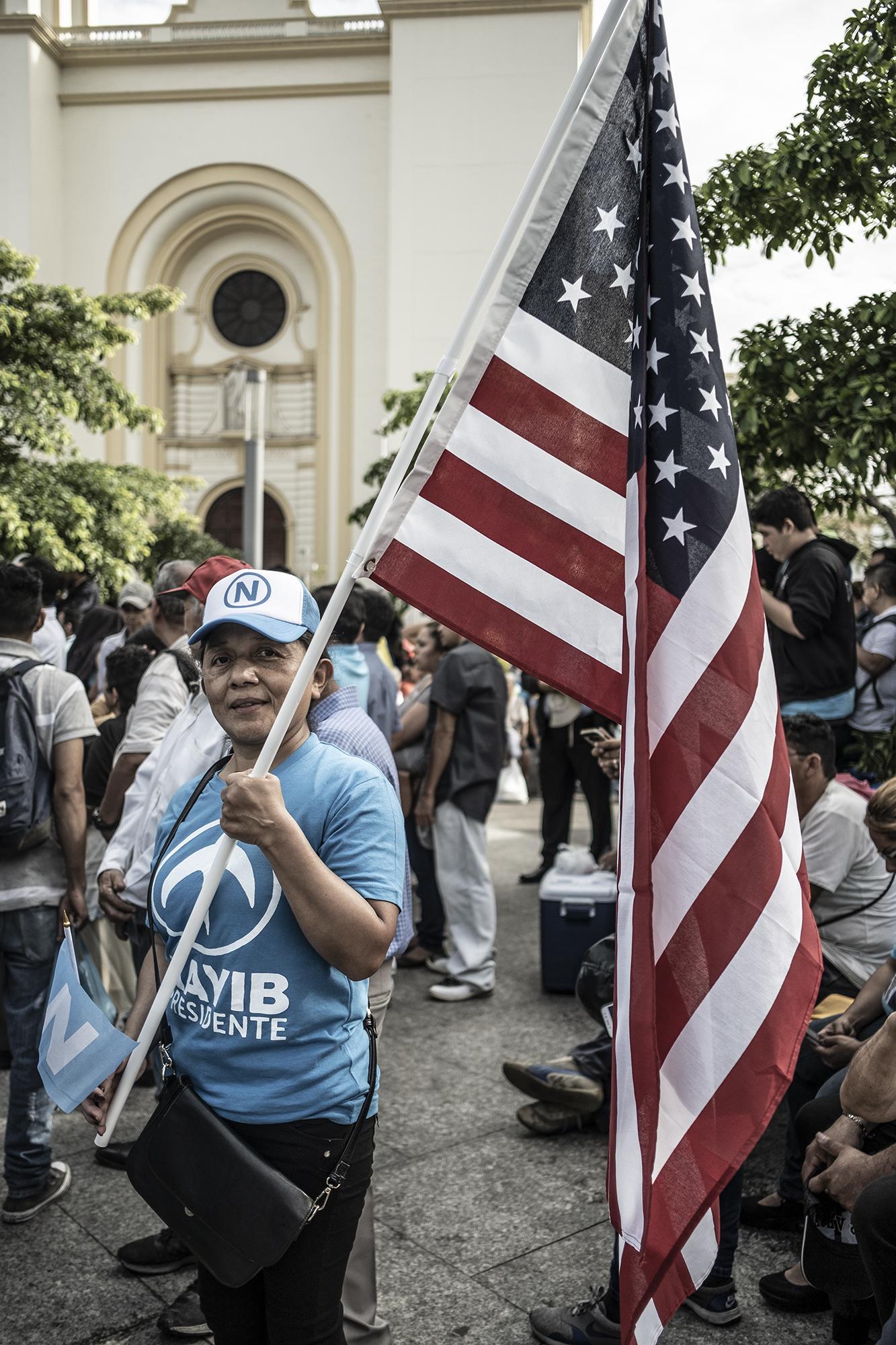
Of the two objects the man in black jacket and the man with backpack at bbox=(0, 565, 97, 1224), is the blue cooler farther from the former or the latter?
the man with backpack at bbox=(0, 565, 97, 1224)

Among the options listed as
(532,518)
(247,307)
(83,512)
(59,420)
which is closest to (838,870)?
(532,518)

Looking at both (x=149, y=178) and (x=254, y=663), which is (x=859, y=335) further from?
(x=149, y=178)

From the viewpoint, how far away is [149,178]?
99.3 feet

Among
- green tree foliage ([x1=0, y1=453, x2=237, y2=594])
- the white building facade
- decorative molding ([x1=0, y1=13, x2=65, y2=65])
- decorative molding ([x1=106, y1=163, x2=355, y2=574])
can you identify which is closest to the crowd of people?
green tree foliage ([x1=0, y1=453, x2=237, y2=594])

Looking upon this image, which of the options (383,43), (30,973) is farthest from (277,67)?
(30,973)

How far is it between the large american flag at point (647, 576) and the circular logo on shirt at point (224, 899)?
1.82 feet

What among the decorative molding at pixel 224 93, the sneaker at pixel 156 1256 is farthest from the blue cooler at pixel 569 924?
the decorative molding at pixel 224 93

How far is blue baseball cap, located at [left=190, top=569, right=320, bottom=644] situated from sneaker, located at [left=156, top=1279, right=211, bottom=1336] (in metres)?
1.86

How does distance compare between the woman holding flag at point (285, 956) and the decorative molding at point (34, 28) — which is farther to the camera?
the decorative molding at point (34, 28)

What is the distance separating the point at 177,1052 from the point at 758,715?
1.21 metres

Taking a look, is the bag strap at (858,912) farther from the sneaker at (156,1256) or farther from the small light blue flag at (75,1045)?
the small light blue flag at (75,1045)

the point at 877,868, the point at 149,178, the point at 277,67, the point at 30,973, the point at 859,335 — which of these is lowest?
the point at 30,973

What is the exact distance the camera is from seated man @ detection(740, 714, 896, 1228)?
3844 mm

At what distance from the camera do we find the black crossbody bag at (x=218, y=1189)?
6.39 ft
